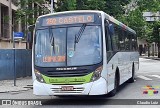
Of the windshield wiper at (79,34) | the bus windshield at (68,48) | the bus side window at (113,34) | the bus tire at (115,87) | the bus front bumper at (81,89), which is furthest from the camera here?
the bus tire at (115,87)

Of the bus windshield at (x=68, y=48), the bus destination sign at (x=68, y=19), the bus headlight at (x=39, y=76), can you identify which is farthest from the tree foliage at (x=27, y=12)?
the bus headlight at (x=39, y=76)

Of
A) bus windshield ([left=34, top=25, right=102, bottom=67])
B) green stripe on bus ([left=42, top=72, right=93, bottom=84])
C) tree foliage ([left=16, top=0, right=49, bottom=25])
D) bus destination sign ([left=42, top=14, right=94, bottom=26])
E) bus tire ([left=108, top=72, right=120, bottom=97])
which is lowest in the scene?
bus tire ([left=108, top=72, right=120, bottom=97])

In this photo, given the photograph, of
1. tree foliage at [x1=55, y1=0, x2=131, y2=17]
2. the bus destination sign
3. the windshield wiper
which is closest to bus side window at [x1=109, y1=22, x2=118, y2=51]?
the bus destination sign

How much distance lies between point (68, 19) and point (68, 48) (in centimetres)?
104

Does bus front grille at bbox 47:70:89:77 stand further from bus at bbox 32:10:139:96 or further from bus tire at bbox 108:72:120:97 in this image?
bus tire at bbox 108:72:120:97

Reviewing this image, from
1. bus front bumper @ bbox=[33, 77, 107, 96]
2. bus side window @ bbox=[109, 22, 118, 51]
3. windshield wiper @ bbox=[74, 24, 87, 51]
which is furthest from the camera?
bus side window @ bbox=[109, 22, 118, 51]

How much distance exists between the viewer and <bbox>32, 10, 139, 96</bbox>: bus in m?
11.5

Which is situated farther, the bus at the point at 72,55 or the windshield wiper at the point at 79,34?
the windshield wiper at the point at 79,34

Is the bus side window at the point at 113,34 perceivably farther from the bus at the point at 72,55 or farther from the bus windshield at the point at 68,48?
the bus windshield at the point at 68,48

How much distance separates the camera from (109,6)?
28.8 m

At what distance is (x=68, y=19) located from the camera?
12164mm

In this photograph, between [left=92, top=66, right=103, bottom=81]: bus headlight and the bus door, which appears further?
the bus door

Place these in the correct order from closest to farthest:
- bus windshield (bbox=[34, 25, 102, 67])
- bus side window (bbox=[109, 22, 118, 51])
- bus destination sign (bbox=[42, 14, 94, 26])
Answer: bus windshield (bbox=[34, 25, 102, 67]) < bus destination sign (bbox=[42, 14, 94, 26]) < bus side window (bbox=[109, 22, 118, 51])

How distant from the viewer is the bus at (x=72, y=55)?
1147 cm
